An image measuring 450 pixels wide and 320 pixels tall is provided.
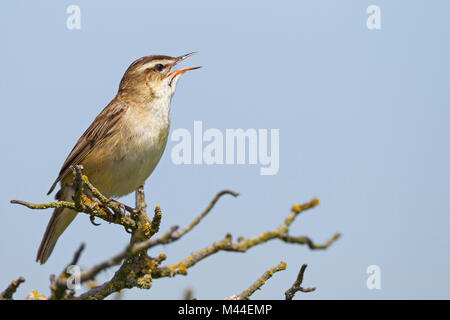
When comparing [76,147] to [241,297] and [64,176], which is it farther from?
[241,297]

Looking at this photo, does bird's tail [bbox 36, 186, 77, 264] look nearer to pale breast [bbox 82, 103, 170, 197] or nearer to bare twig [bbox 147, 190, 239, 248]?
pale breast [bbox 82, 103, 170, 197]

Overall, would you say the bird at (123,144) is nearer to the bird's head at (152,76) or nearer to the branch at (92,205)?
the bird's head at (152,76)

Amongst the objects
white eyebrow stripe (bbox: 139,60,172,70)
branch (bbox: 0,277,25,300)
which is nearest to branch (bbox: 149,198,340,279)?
branch (bbox: 0,277,25,300)

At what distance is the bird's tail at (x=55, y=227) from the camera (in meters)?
6.27

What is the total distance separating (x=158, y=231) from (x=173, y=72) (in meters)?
3.00

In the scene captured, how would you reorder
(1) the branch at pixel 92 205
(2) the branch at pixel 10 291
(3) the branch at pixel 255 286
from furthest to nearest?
1. (1) the branch at pixel 92 205
2. (3) the branch at pixel 255 286
3. (2) the branch at pixel 10 291

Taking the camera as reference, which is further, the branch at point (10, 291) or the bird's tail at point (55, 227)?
the bird's tail at point (55, 227)

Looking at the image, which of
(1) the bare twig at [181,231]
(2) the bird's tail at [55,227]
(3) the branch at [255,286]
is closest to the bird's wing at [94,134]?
(2) the bird's tail at [55,227]

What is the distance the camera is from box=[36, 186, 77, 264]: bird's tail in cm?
627

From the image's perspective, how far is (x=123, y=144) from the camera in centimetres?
600

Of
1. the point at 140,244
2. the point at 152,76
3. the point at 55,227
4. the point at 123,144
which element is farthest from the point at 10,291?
the point at 152,76

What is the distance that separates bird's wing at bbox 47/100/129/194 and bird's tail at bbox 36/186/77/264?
298 millimetres
